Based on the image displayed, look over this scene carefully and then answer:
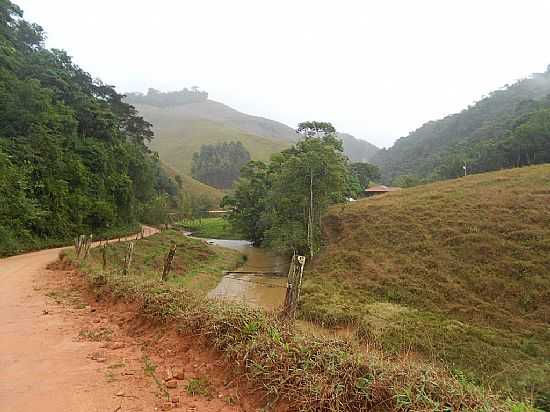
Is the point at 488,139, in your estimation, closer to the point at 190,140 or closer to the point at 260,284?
the point at 260,284

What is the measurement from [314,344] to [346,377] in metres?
0.74

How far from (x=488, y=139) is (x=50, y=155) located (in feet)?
210

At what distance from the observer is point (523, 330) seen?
44.7 ft

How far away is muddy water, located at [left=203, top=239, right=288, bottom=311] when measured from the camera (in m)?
17.3

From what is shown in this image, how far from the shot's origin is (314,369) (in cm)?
415

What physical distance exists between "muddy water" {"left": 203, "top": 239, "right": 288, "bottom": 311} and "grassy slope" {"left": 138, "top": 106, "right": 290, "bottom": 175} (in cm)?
9589

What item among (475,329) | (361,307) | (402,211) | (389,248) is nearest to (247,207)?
(402,211)

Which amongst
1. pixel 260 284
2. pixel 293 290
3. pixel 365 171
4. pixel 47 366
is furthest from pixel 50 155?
pixel 365 171

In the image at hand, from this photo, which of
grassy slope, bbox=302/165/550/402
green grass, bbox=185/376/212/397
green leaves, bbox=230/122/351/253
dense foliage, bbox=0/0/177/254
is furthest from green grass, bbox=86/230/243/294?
green grass, bbox=185/376/212/397

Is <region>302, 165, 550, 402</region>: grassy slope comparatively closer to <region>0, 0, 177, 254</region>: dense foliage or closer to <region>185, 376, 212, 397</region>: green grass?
<region>185, 376, 212, 397</region>: green grass

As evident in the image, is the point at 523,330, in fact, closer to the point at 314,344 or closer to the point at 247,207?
the point at 314,344

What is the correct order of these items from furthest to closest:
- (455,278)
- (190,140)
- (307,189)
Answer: (190,140), (307,189), (455,278)

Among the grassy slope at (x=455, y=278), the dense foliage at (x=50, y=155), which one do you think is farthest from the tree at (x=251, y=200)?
the grassy slope at (x=455, y=278)

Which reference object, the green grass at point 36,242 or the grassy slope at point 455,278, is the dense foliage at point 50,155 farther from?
the grassy slope at point 455,278
